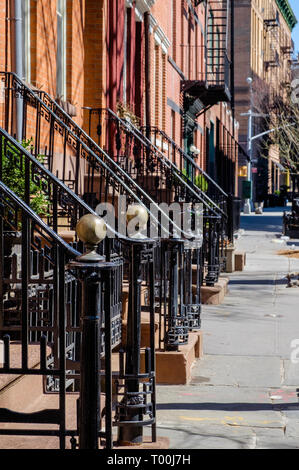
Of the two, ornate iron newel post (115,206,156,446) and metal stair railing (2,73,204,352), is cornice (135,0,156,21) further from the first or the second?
ornate iron newel post (115,206,156,446)

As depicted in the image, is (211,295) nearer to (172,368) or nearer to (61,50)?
(61,50)

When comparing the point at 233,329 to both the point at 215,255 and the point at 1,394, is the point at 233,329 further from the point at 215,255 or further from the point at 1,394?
the point at 1,394

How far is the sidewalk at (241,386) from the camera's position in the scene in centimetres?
573

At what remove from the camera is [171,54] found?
75.9 ft

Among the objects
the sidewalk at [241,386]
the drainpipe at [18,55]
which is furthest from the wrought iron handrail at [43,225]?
the drainpipe at [18,55]

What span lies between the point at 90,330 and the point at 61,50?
27.0 ft

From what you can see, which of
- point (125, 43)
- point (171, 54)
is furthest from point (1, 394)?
point (171, 54)

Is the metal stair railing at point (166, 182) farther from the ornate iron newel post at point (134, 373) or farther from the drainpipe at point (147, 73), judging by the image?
the ornate iron newel post at point (134, 373)

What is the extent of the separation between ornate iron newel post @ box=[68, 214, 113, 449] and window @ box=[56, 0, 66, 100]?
24.9 feet

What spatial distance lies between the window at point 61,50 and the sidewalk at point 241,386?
145 inches

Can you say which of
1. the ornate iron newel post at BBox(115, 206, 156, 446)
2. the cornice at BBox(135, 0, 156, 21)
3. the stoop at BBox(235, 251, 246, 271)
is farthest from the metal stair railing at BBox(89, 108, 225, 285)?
the ornate iron newel post at BBox(115, 206, 156, 446)

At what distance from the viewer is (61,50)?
459 inches

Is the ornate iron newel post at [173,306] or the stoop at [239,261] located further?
the stoop at [239,261]
